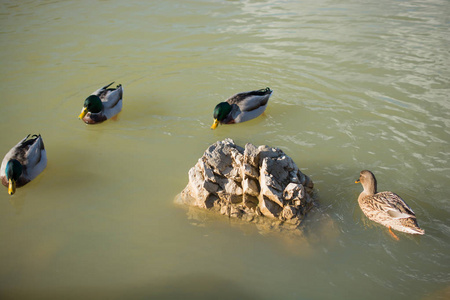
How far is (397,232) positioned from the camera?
164 inches

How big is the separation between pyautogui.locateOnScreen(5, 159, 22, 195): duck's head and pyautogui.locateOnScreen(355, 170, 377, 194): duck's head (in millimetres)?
4369

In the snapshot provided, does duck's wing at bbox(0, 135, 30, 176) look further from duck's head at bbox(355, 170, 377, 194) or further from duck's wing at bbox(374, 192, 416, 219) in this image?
duck's wing at bbox(374, 192, 416, 219)

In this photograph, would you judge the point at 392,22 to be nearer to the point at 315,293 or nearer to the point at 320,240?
the point at 320,240

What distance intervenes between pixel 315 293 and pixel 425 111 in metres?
4.34

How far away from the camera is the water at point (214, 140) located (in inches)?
147

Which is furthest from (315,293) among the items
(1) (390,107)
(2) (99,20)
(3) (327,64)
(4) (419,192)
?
(2) (99,20)

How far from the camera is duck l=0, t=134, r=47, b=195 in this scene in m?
4.86

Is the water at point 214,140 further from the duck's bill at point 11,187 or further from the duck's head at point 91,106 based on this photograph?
the duck's head at point 91,106

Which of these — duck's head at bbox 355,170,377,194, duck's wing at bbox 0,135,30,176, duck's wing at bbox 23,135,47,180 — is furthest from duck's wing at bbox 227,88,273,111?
duck's wing at bbox 0,135,30,176

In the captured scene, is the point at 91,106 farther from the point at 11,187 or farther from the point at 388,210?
the point at 388,210

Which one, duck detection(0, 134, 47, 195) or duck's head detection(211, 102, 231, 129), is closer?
duck detection(0, 134, 47, 195)

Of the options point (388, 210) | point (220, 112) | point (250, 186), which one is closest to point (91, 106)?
point (220, 112)

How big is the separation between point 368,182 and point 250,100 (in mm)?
2652

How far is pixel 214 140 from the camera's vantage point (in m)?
6.09
